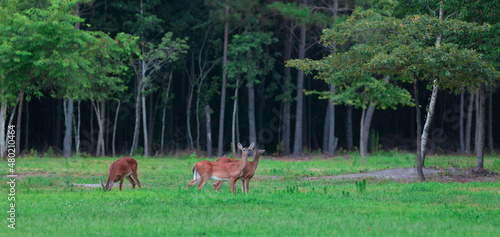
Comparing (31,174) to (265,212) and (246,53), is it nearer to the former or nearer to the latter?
(265,212)

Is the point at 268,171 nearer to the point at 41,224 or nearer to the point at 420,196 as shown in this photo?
the point at 420,196

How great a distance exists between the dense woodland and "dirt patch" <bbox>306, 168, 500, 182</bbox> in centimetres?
108

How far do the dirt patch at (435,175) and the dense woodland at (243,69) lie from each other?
1.08 metres

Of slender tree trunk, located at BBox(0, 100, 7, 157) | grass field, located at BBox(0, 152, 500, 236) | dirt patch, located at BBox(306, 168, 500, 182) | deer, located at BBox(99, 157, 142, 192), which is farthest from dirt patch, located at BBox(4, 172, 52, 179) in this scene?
dirt patch, located at BBox(306, 168, 500, 182)

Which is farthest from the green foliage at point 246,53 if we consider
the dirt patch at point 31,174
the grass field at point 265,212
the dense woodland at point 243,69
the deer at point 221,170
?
the deer at point 221,170

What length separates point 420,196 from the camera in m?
15.0

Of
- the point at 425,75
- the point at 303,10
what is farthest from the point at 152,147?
the point at 425,75

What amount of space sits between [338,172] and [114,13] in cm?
2193

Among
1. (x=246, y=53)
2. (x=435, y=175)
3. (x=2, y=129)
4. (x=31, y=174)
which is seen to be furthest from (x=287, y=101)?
(x=31, y=174)

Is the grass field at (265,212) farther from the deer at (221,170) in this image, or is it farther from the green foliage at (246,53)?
the green foliage at (246,53)

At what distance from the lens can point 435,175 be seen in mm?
20859

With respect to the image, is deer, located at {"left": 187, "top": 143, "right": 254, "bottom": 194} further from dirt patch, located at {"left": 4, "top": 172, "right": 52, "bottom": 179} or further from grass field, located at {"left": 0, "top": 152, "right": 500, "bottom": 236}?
dirt patch, located at {"left": 4, "top": 172, "right": 52, "bottom": 179}

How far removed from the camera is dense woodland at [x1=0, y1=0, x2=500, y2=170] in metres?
19.0

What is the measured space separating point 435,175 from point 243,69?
17056mm
